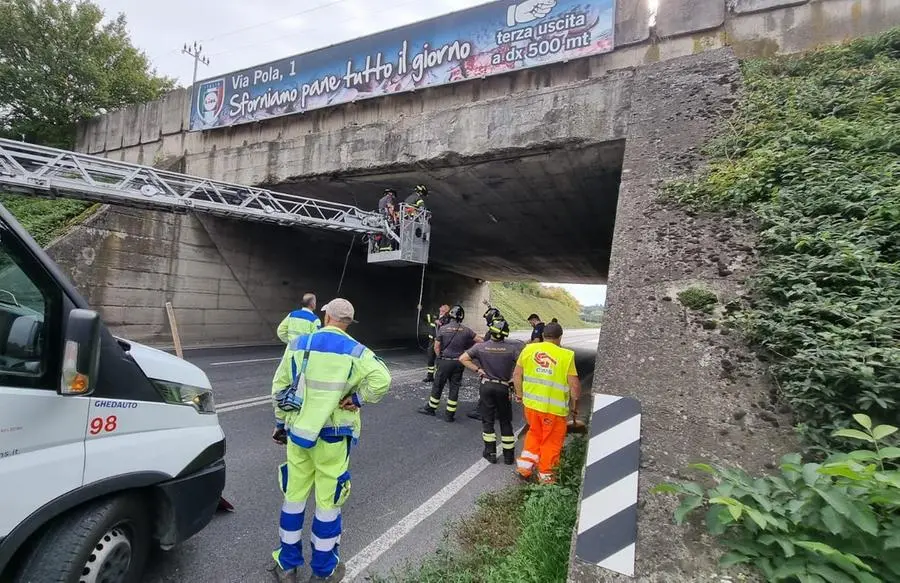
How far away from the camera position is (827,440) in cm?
238

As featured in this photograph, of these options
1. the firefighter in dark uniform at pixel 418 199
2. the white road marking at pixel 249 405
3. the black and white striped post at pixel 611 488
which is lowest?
the white road marking at pixel 249 405

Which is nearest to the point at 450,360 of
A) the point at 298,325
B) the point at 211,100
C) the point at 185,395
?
the point at 298,325

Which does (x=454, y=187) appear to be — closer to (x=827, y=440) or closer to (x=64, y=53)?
(x=827, y=440)

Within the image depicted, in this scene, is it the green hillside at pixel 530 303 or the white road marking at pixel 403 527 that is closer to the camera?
the white road marking at pixel 403 527

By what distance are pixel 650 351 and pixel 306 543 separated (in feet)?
9.67

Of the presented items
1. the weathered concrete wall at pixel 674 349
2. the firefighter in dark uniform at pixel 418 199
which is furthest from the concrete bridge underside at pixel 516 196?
the weathered concrete wall at pixel 674 349

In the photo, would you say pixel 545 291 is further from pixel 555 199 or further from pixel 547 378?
pixel 547 378

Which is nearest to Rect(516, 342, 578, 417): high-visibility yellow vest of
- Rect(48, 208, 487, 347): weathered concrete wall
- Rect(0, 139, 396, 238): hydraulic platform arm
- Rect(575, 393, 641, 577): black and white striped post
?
Rect(575, 393, 641, 577): black and white striped post

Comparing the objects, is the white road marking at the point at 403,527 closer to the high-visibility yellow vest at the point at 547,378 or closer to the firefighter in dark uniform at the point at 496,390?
the firefighter in dark uniform at the point at 496,390

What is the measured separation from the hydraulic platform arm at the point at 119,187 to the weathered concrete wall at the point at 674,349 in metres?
6.20

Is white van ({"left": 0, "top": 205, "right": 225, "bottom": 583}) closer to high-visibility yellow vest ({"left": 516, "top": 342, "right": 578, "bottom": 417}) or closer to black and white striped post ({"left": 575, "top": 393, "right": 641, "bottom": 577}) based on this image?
black and white striped post ({"left": 575, "top": 393, "right": 641, "bottom": 577})

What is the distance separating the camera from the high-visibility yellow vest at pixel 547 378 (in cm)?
413

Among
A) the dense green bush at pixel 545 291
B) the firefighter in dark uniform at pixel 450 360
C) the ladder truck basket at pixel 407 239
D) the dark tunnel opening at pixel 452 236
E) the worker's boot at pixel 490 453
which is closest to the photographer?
the worker's boot at pixel 490 453

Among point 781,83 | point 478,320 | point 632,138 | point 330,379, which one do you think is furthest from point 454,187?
point 478,320
